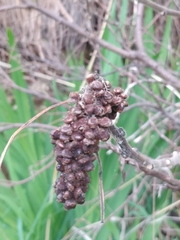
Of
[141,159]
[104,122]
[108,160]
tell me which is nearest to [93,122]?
[104,122]

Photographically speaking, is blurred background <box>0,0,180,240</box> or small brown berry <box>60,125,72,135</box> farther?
blurred background <box>0,0,180,240</box>

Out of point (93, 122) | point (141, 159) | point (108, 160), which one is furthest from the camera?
point (108, 160)

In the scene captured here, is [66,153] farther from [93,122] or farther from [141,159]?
[141,159]

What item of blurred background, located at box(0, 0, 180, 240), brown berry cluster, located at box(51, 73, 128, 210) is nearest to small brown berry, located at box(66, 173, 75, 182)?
brown berry cluster, located at box(51, 73, 128, 210)

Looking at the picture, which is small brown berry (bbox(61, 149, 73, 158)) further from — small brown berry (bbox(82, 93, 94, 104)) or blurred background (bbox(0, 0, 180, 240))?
blurred background (bbox(0, 0, 180, 240))

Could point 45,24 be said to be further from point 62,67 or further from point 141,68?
point 141,68

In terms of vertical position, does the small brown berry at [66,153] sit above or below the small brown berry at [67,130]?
below

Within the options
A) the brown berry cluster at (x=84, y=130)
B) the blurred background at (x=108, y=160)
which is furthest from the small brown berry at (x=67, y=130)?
the blurred background at (x=108, y=160)

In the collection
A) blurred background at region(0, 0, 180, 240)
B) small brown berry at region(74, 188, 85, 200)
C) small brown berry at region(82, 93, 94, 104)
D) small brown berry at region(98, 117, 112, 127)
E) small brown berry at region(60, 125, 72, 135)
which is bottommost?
small brown berry at region(74, 188, 85, 200)

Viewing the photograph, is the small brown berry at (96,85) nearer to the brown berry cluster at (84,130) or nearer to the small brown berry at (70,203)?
the brown berry cluster at (84,130)
